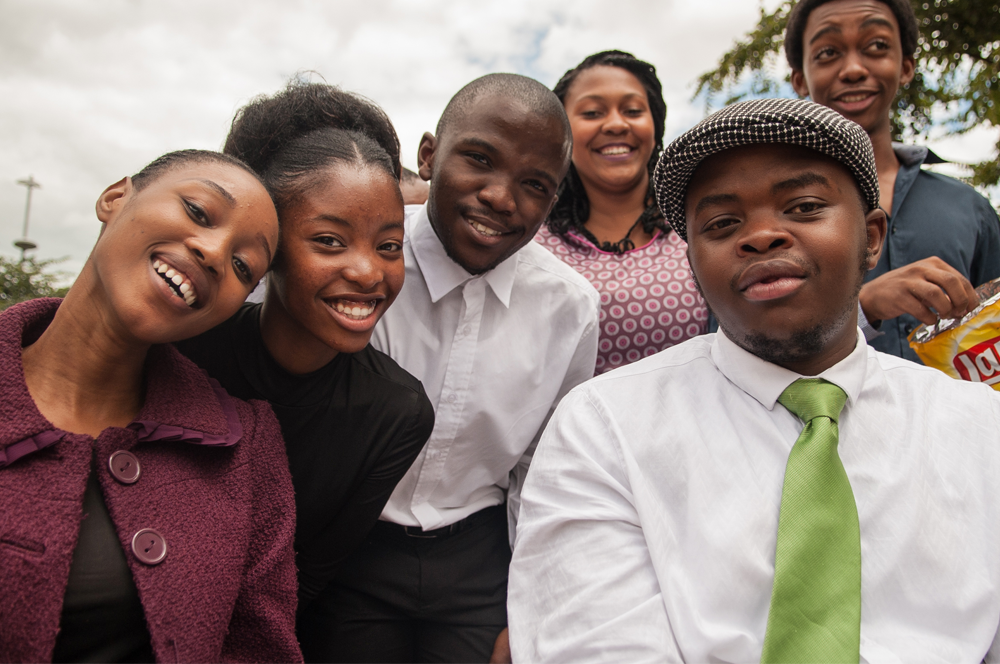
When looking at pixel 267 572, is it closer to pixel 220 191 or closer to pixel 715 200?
pixel 220 191

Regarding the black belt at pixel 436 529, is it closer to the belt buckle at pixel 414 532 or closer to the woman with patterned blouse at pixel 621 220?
the belt buckle at pixel 414 532

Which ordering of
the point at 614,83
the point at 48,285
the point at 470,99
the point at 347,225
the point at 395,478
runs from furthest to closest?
the point at 48,285 < the point at 614,83 < the point at 470,99 < the point at 395,478 < the point at 347,225

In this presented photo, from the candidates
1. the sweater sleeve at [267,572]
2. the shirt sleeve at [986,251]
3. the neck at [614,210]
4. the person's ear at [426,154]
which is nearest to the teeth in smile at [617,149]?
the neck at [614,210]

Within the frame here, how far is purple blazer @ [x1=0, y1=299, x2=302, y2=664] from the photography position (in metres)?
1.24

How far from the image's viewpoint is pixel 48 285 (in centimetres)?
779

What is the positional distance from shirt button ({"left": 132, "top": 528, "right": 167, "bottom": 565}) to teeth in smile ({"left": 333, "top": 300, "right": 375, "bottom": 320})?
78 cm

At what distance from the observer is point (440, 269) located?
2451 millimetres

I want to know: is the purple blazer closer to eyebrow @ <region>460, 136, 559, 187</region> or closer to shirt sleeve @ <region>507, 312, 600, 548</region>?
shirt sleeve @ <region>507, 312, 600, 548</region>

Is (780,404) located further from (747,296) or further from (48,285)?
(48,285)

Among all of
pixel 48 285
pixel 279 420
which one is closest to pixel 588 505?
pixel 279 420

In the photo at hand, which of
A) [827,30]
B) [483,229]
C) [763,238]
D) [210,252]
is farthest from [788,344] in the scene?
[827,30]

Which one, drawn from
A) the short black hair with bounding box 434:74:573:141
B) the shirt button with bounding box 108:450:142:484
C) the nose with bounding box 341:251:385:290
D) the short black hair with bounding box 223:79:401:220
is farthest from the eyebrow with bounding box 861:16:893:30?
the shirt button with bounding box 108:450:142:484

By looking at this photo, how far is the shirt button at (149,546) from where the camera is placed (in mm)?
1358

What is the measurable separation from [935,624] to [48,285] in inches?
355
